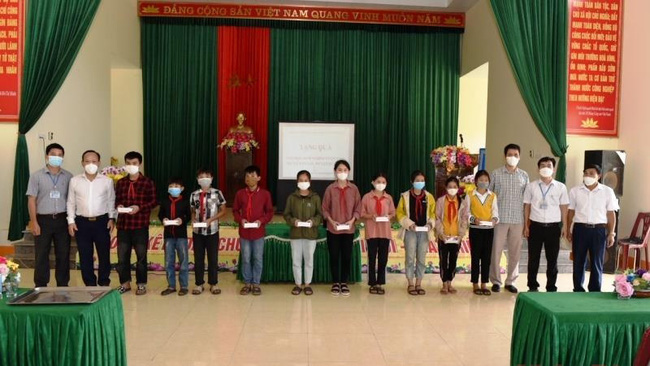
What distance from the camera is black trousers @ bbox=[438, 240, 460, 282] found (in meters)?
5.65

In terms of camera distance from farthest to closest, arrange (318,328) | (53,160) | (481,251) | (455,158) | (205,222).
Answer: (455,158) → (481,251) → (205,222) → (53,160) → (318,328)

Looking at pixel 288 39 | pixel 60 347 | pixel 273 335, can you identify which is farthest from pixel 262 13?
pixel 60 347

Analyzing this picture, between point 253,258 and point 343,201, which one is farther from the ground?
point 343,201

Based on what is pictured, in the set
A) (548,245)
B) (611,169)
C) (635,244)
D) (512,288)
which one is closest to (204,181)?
(512,288)

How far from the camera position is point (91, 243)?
5.31 meters

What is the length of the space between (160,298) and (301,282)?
149 centimetres

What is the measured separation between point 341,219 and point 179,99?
660 cm

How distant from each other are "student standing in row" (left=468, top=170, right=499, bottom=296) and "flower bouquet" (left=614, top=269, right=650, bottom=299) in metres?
2.32

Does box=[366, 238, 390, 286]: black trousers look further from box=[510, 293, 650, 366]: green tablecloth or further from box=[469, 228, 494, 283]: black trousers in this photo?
box=[510, 293, 650, 366]: green tablecloth

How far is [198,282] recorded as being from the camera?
561 cm

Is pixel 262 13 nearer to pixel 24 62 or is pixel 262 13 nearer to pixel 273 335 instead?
pixel 24 62

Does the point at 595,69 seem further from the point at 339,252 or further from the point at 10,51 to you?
the point at 10,51

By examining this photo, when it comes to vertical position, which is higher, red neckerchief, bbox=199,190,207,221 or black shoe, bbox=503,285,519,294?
red neckerchief, bbox=199,190,207,221

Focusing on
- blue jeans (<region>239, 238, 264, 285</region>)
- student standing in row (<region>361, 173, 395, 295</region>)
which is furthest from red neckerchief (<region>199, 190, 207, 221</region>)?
student standing in row (<region>361, 173, 395, 295</region>)
